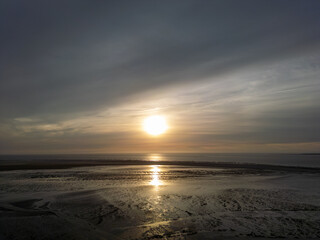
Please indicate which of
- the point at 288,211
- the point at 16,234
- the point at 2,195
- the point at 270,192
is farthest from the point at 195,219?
the point at 2,195

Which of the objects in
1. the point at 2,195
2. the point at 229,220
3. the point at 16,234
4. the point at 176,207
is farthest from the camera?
the point at 2,195

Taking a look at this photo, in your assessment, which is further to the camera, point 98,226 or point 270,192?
point 270,192

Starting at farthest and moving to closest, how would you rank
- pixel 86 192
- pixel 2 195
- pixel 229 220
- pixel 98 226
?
pixel 86 192, pixel 2 195, pixel 229 220, pixel 98 226

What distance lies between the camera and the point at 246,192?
817 inches

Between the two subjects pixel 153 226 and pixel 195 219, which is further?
pixel 195 219

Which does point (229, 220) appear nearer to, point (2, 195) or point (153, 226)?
point (153, 226)

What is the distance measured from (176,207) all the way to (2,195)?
1516 centimetres

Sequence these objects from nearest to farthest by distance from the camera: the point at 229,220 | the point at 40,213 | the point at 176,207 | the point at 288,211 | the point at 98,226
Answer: the point at 98,226 → the point at 229,220 → the point at 40,213 → the point at 288,211 → the point at 176,207

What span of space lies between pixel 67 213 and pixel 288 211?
555 inches

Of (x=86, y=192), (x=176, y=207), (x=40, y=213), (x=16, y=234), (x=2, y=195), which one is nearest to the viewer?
(x=16, y=234)

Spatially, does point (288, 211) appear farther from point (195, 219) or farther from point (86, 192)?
point (86, 192)

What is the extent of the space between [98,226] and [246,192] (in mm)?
14955

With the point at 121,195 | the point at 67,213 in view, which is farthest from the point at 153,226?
the point at 121,195

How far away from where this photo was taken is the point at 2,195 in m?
18.8
